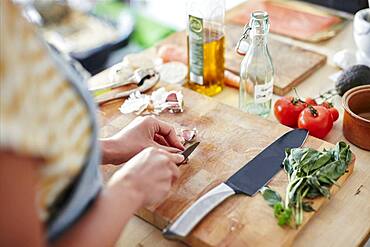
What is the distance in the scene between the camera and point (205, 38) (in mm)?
1178

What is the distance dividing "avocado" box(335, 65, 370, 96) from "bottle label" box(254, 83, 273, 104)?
6.6 inches

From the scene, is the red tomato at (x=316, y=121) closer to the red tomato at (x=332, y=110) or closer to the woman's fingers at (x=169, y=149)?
the red tomato at (x=332, y=110)

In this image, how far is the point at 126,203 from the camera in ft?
2.35

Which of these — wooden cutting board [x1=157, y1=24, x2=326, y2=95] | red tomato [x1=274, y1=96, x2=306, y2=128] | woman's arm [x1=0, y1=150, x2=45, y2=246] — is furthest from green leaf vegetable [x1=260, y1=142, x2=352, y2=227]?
woman's arm [x1=0, y1=150, x2=45, y2=246]

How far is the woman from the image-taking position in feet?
1.75

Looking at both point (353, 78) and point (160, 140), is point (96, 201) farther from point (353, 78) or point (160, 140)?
point (353, 78)

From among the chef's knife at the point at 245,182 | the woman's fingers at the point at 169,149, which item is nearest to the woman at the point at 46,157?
the chef's knife at the point at 245,182

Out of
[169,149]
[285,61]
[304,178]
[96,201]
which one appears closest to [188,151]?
[169,149]

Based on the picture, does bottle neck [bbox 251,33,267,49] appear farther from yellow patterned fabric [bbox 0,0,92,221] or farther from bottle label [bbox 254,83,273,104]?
yellow patterned fabric [bbox 0,0,92,221]

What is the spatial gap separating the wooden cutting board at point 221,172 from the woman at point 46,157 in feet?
0.52

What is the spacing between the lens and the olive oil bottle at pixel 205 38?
1172 mm

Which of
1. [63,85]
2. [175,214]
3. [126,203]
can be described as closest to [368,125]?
[175,214]

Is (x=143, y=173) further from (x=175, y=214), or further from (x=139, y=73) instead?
(x=139, y=73)

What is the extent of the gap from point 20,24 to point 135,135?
434 mm
